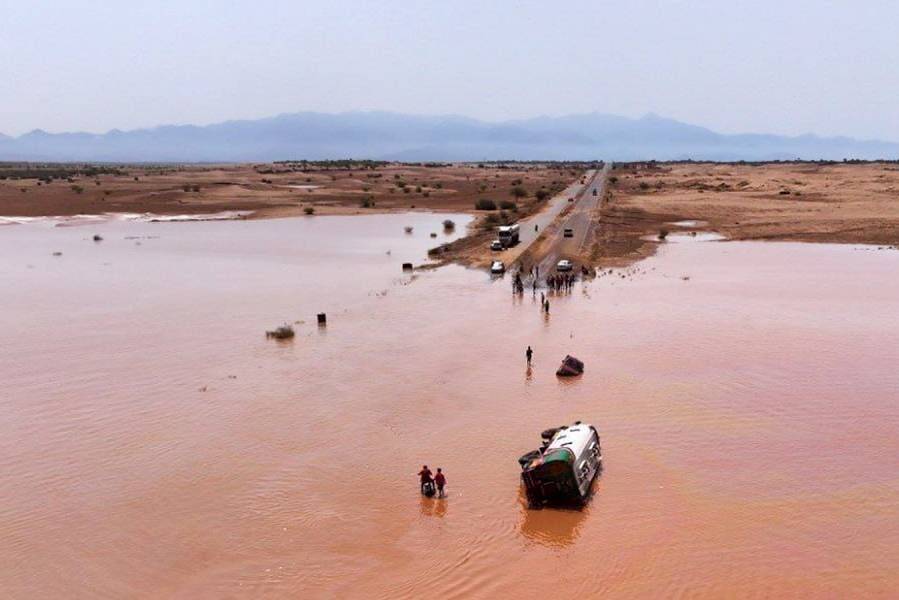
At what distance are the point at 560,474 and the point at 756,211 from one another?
221ft

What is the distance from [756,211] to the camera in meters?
76.3

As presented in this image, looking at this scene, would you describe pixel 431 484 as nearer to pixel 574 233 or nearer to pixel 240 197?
pixel 574 233

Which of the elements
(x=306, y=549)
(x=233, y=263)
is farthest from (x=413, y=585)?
(x=233, y=263)

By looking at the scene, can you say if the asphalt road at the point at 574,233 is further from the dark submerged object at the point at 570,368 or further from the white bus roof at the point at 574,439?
the white bus roof at the point at 574,439

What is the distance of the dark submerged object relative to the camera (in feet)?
85.2

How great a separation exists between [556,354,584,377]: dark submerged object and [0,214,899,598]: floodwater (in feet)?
2.10

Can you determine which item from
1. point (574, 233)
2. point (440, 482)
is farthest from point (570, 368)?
point (574, 233)

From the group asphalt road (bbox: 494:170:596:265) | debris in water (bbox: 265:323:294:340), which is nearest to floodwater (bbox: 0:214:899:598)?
debris in water (bbox: 265:323:294:340)

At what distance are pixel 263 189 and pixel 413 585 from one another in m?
99.0

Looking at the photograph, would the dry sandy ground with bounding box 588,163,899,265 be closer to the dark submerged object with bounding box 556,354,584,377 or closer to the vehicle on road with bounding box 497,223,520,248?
the vehicle on road with bounding box 497,223,520,248

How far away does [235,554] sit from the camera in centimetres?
1556

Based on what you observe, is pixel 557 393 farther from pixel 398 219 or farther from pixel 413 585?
pixel 398 219

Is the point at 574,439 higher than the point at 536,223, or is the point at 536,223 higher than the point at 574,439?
the point at 536,223

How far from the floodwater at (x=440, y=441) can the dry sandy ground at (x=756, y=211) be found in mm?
19358
